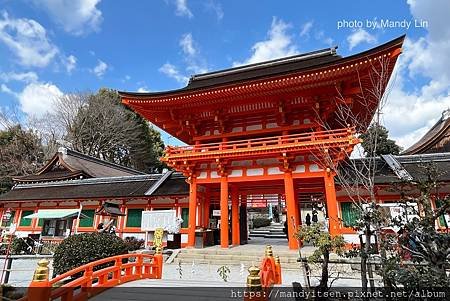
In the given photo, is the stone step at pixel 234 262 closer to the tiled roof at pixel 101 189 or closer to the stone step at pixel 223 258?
the stone step at pixel 223 258

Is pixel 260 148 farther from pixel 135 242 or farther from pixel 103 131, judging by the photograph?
pixel 103 131

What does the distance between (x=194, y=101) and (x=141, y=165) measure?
30024 mm

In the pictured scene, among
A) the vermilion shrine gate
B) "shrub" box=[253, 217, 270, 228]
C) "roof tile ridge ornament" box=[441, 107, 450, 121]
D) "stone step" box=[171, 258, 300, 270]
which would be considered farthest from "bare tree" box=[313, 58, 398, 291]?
"shrub" box=[253, 217, 270, 228]

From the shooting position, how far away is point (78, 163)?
992 inches

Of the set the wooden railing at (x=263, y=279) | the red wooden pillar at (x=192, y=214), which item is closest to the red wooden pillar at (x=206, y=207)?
the red wooden pillar at (x=192, y=214)

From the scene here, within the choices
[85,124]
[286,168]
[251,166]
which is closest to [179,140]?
[251,166]

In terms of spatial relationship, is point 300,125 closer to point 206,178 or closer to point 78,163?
point 206,178

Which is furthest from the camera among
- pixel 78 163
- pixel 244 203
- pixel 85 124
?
pixel 85 124

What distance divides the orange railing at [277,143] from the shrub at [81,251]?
567 centimetres

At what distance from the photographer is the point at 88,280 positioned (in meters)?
5.47

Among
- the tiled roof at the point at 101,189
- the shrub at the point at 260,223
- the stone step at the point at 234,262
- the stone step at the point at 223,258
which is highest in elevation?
the tiled roof at the point at 101,189

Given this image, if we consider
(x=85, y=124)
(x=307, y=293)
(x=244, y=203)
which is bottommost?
(x=307, y=293)

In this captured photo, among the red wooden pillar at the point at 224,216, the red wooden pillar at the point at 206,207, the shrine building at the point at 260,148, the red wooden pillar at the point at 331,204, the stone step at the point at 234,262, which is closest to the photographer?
the stone step at the point at 234,262

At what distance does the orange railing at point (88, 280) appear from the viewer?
14.0 feet
